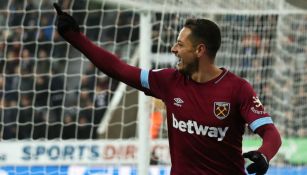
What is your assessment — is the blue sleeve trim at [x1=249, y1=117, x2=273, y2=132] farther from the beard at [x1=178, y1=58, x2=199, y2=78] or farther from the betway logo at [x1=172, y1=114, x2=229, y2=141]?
the beard at [x1=178, y1=58, x2=199, y2=78]

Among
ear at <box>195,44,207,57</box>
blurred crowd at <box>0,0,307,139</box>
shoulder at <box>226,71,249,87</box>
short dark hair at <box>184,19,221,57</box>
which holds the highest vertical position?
blurred crowd at <box>0,0,307,139</box>

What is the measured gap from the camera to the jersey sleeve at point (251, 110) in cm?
345

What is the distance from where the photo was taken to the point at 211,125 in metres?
3.58

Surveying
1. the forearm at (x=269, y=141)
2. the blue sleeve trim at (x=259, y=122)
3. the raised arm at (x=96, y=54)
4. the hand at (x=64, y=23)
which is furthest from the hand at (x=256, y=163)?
the hand at (x=64, y=23)

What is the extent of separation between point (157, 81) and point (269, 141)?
711 millimetres

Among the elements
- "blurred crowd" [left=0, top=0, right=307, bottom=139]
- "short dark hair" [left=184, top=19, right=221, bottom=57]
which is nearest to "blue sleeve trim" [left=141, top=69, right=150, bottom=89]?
"short dark hair" [left=184, top=19, right=221, bottom=57]

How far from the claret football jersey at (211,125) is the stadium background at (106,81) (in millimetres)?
2528

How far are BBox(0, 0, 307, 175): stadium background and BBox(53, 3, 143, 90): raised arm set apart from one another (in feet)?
7.85

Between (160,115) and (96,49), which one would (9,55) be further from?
(96,49)

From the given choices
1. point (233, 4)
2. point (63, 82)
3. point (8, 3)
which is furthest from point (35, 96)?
point (233, 4)

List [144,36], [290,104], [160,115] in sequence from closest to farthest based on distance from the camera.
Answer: [144,36] < [160,115] < [290,104]

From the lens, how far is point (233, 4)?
21.9 feet

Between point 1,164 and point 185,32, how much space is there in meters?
3.41

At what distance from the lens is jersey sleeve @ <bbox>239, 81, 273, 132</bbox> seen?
3445 mm
